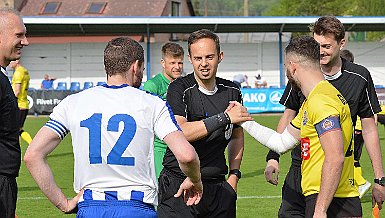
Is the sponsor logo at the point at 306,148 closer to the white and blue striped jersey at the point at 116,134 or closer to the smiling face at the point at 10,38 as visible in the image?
the white and blue striped jersey at the point at 116,134

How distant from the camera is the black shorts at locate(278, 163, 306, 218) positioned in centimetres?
617

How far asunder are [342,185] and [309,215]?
39cm

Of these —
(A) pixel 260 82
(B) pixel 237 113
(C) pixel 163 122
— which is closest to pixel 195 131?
(B) pixel 237 113

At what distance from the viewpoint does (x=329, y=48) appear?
247 inches

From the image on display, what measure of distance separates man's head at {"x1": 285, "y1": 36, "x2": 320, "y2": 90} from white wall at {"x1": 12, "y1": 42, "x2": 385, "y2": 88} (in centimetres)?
3693

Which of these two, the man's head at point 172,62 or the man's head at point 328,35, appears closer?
the man's head at point 328,35

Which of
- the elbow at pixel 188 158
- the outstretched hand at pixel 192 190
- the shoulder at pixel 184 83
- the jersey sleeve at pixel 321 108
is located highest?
the shoulder at pixel 184 83

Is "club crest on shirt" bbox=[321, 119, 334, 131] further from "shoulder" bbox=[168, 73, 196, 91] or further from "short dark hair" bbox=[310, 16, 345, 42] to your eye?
"shoulder" bbox=[168, 73, 196, 91]

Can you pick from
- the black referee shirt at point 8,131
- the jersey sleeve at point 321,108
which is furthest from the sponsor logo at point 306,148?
the black referee shirt at point 8,131

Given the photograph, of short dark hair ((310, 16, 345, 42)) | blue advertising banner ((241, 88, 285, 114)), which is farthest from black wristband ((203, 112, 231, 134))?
blue advertising banner ((241, 88, 285, 114))

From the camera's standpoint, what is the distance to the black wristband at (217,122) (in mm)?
5949

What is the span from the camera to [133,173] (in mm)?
4645

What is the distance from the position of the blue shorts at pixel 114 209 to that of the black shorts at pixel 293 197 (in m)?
1.82

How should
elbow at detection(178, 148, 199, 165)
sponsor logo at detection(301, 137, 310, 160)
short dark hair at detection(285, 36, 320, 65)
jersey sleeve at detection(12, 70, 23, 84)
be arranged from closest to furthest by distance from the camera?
1. elbow at detection(178, 148, 199, 165)
2. short dark hair at detection(285, 36, 320, 65)
3. sponsor logo at detection(301, 137, 310, 160)
4. jersey sleeve at detection(12, 70, 23, 84)
